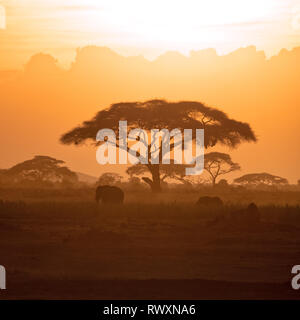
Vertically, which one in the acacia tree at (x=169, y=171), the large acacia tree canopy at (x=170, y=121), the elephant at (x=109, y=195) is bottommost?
the elephant at (x=109, y=195)

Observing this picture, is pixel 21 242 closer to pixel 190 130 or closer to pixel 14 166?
pixel 190 130

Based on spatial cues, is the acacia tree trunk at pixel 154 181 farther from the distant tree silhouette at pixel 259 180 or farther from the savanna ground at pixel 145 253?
the distant tree silhouette at pixel 259 180

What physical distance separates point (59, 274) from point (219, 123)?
30670 millimetres

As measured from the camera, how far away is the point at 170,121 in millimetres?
43031

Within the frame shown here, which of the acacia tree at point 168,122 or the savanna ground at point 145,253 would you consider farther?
the acacia tree at point 168,122

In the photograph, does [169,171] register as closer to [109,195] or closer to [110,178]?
[110,178]

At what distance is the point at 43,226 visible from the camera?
64.8 ft

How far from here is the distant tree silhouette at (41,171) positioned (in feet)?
203

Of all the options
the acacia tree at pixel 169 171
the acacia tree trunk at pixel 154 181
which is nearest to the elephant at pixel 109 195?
the acacia tree trunk at pixel 154 181

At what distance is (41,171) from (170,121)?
21552 mm

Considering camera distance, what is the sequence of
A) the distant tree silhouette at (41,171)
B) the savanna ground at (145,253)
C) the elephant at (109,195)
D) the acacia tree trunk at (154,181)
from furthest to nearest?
the distant tree silhouette at (41,171) → the acacia tree trunk at (154,181) → the elephant at (109,195) → the savanna ground at (145,253)

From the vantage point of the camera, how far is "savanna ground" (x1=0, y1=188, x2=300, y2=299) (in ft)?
38.2

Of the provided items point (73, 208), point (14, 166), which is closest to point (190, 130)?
point (73, 208)

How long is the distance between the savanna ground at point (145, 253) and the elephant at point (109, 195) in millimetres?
4266
